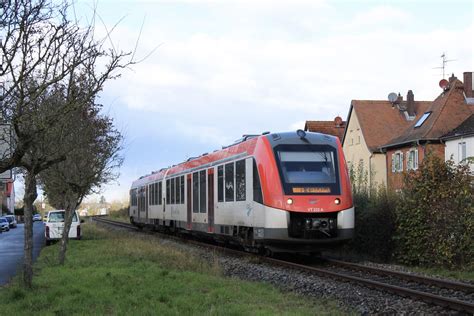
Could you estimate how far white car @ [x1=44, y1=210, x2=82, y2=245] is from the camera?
27344 millimetres

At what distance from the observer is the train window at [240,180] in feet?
54.3

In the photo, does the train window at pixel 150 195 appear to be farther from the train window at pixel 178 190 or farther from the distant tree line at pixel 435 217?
the distant tree line at pixel 435 217

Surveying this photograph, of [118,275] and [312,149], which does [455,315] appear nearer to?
[118,275]

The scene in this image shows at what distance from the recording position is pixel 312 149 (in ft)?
51.0

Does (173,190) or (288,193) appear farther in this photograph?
(173,190)

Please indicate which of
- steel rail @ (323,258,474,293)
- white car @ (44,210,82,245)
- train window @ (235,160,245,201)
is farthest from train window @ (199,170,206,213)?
white car @ (44,210,82,245)

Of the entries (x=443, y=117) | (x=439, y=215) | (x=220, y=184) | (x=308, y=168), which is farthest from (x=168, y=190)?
(x=443, y=117)

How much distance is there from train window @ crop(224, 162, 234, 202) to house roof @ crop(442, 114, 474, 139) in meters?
23.9

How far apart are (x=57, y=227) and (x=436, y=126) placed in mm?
26263

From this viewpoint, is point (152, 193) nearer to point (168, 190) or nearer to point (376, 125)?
point (168, 190)

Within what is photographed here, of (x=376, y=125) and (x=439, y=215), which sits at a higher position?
(x=376, y=125)

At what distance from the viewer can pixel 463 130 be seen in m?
39.0

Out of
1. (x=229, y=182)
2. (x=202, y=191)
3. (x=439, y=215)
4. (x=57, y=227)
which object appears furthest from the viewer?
(x=57, y=227)

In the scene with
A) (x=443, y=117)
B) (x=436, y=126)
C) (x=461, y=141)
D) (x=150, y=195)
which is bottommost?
(x=150, y=195)
